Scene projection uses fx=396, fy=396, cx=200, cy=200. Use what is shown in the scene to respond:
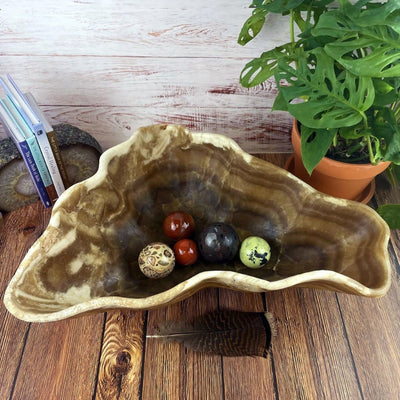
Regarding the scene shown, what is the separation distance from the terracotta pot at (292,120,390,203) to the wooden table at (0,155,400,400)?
26 cm

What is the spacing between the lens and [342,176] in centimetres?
96

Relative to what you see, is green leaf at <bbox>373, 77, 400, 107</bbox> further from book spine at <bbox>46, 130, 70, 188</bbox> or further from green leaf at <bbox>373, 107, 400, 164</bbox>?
book spine at <bbox>46, 130, 70, 188</bbox>

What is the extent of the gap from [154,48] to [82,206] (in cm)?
47

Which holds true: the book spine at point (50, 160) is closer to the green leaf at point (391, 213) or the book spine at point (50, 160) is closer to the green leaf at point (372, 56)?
the green leaf at point (372, 56)

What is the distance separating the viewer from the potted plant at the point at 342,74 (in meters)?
0.70

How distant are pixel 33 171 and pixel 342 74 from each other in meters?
0.80

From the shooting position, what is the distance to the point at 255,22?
88 cm

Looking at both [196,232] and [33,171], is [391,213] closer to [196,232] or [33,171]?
[196,232]

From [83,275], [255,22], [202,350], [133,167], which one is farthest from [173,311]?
[255,22]

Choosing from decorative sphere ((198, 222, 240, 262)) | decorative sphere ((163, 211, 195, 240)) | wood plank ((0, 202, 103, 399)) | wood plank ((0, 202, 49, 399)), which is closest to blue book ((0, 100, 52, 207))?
wood plank ((0, 202, 49, 399))

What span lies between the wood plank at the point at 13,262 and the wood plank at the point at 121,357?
7.8 inches

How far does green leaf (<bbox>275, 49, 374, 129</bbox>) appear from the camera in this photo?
2.48 ft

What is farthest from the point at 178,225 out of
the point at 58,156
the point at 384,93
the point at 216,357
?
the point at 384,93

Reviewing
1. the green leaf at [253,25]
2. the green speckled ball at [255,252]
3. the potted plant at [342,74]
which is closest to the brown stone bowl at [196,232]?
the green speckled ball at [255,252]
